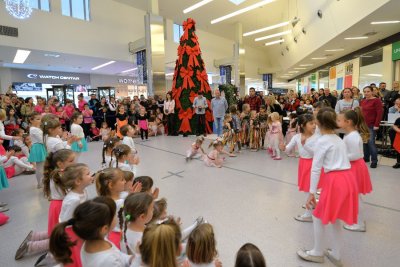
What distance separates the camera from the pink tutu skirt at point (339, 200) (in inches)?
78.2

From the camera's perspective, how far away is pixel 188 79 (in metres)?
9.32

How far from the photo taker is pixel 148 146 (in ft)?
25.0

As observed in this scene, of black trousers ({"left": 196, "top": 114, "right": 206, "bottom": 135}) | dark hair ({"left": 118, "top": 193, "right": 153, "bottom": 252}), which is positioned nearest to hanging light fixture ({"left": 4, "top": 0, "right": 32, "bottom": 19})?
black trousers ({"left": 196, "top": 114, "right": 206, "bottom": 135})

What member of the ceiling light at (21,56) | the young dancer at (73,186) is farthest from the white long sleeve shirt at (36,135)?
the ceiling light at (21,56)

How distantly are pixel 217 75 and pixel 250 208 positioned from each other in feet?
59.7

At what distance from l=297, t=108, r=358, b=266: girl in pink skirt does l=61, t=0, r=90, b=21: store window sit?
12564 millimetres

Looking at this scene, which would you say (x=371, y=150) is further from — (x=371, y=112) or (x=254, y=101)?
(x=254, y=101)

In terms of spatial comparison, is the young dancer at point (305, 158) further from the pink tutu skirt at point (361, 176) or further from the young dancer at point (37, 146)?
the young dancer at point (37, 146)

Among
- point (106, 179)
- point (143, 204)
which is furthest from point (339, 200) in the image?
point (106, 179)

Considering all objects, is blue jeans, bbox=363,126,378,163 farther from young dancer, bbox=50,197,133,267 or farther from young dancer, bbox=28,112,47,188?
young dancer, bbox=28,112,47,188

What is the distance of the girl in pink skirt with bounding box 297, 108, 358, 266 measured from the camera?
1.99 metres

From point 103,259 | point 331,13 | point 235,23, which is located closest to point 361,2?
point 331,13

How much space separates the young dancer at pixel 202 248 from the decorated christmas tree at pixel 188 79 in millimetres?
7977

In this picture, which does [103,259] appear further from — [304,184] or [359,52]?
[359,52]
